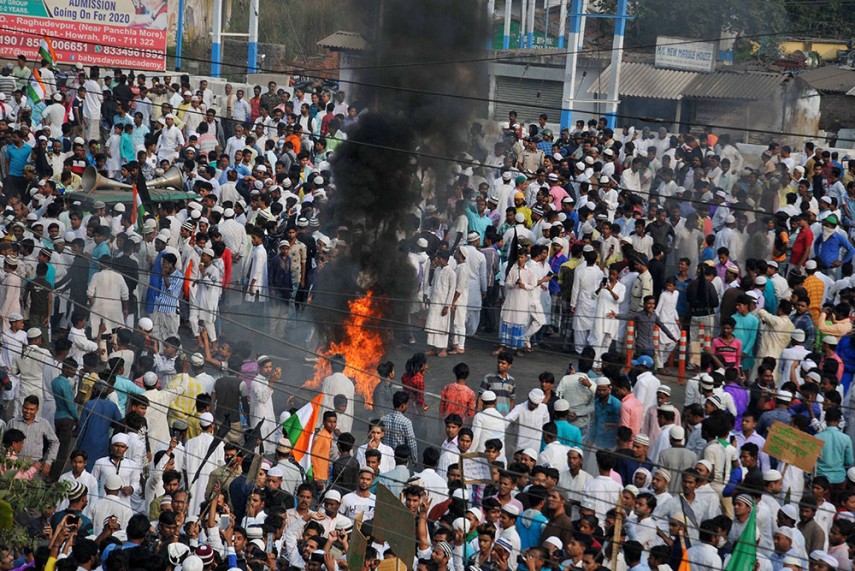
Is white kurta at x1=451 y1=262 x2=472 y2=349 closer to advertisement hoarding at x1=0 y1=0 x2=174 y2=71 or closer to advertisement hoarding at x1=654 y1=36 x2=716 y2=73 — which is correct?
advertisement hoarding at x1=0 y1=0 x2=174 y2=71

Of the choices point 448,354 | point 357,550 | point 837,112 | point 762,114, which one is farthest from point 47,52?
point 357,550

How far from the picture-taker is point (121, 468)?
379 inches

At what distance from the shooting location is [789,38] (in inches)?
1414

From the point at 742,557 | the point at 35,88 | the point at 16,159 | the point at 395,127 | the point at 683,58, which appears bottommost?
the point at 742,557

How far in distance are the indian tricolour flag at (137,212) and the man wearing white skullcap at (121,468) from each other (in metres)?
6.65

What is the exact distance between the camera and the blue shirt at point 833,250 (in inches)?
601

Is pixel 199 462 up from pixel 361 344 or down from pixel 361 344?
down

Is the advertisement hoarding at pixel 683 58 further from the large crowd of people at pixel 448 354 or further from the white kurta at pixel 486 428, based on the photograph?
the white kurta at pixel 486 428

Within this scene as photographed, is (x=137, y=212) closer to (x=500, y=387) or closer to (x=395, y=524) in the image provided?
(x=500, y=387)

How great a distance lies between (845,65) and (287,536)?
26402mm

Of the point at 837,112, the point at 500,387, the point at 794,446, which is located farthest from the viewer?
the point at 837,112

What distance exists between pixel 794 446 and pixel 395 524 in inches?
117

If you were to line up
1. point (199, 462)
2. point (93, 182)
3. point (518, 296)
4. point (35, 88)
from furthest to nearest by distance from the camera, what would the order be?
point (35, 88) → point (93, 182) → point (518, 296) → point (199, 462)

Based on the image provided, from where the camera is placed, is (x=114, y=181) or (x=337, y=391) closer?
(x=337, y=391)
